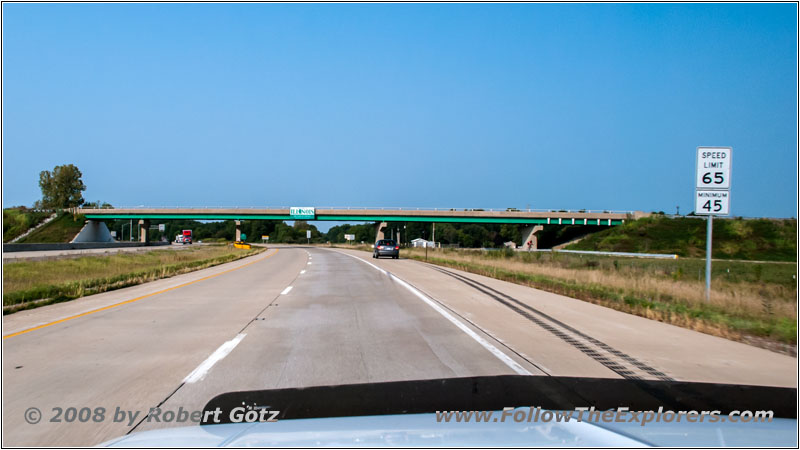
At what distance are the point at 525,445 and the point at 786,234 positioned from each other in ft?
287

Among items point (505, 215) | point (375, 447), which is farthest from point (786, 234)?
point (375, 447)

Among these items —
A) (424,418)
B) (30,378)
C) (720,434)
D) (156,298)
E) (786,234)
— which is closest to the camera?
(720,434)

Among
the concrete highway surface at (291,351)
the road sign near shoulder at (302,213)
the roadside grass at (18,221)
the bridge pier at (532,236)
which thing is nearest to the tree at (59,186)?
the roadside grass at (18,221)

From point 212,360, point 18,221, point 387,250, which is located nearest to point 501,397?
point 212,360

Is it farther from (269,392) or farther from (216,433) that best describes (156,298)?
(216,433)

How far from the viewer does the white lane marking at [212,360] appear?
6.76m

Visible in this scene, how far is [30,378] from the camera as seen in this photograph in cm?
674

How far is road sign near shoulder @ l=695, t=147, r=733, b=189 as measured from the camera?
13.9m

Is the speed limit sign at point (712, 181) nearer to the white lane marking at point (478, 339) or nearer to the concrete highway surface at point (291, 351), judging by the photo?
the concrete highway surface at point (291, 351)

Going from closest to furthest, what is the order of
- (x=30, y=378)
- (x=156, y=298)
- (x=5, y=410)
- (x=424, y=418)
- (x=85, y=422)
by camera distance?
(x=424, y=418) → (x=85, y=422) → (x=5, y=410) → (x=30, y=378) → (x=156, y=298)

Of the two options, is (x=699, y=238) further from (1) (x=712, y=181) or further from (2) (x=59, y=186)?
(2) (x=59, y=186)

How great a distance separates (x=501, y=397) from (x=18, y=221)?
10941cm

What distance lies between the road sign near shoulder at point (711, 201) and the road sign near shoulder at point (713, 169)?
14 centimetres

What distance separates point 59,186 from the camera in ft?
429
